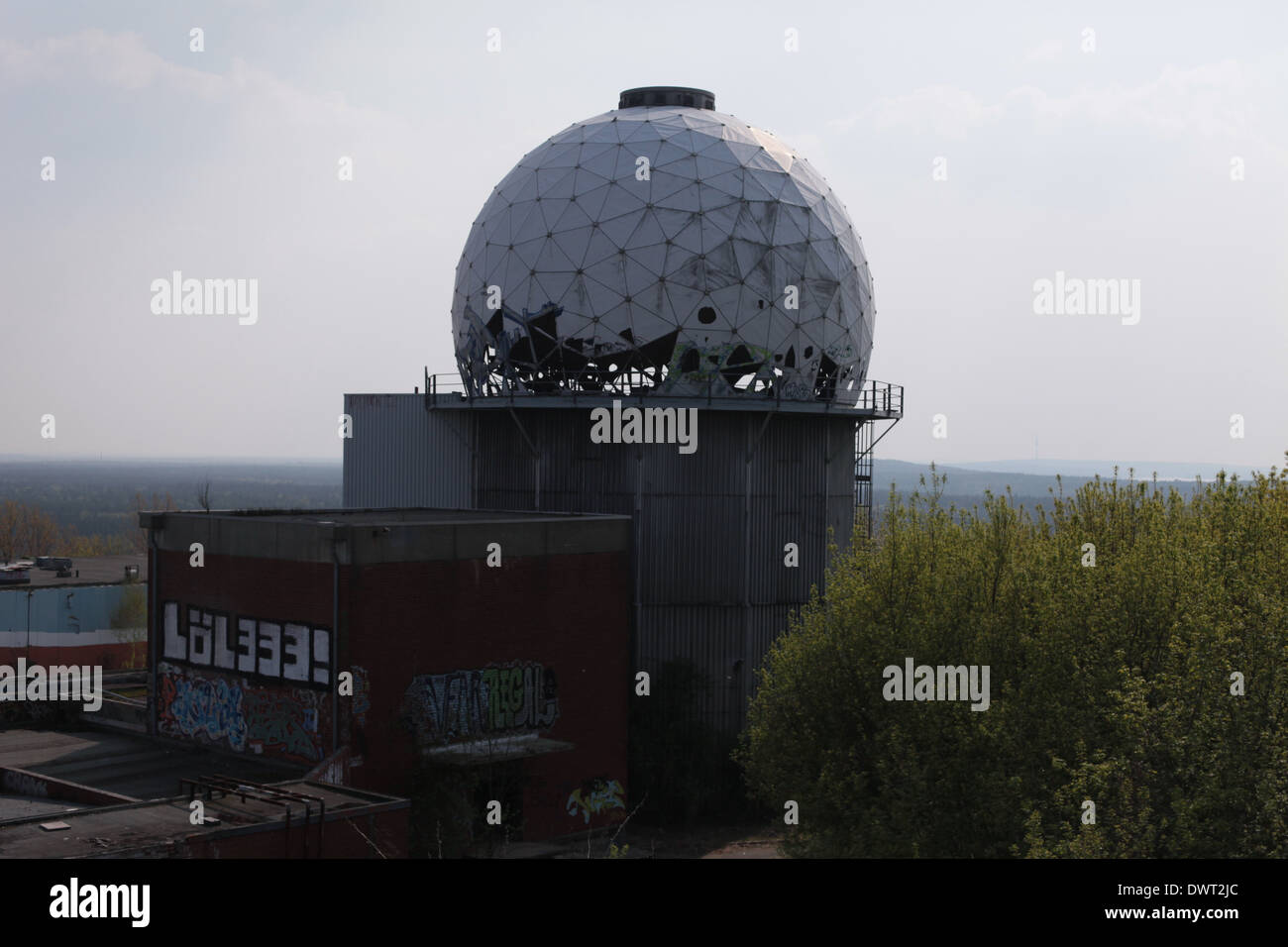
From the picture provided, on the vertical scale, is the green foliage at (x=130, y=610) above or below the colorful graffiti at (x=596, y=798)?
above

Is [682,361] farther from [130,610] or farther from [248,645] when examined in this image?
[130,610]

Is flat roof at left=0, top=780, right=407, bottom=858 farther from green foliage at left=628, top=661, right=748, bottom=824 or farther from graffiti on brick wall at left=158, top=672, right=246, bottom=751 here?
green foliage at left=628, top=661, right=748, bottom=824

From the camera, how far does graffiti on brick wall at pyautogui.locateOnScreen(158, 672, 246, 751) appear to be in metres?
28.5

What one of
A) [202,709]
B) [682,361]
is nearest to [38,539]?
[202,709]

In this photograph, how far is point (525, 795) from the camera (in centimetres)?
2817

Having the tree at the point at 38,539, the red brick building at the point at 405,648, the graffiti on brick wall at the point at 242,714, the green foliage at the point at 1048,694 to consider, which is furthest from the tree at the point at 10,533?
the green foliage at the point at 1048,694

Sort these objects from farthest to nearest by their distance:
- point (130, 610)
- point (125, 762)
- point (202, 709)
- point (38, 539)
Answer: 1. point (38, 539)
2. point (130, 610)
3. point (202, 709)
4. point (125, 762)

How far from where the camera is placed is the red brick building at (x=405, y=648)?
2597 cm

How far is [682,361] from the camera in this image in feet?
110

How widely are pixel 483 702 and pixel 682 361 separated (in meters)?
10.6

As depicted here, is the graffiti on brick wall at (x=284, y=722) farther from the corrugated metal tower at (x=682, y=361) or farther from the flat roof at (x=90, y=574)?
the flat roof at (x=90, y=574)

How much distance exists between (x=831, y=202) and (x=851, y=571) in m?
14.9
